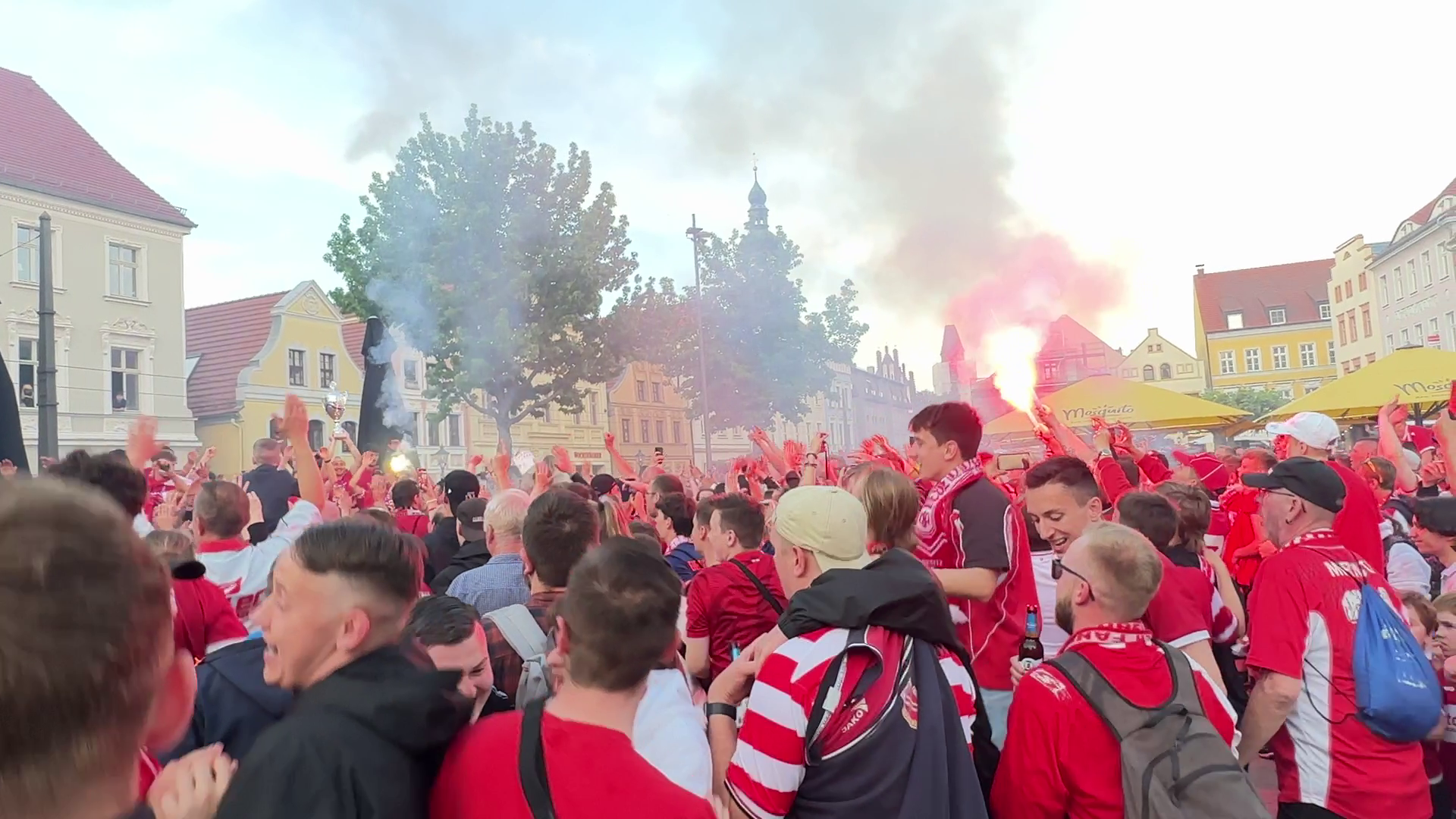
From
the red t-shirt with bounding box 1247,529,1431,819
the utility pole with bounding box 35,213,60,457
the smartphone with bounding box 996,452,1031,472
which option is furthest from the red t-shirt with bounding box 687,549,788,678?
the utility pole with bounding box 35,213,60,457

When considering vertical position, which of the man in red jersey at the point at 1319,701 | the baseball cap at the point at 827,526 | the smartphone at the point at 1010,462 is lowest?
the man in red jersey at the point at 1319,701

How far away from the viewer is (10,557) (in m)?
0.93

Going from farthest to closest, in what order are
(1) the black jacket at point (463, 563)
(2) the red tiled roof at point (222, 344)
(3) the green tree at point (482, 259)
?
(2) the red tiled roof at point (222, 344)
(3) the green tree at point (482, 259)
(1) the black jacket at point (463, 563)

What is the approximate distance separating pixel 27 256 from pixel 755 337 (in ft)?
79.6

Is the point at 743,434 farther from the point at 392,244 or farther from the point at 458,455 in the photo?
the point at 392,244

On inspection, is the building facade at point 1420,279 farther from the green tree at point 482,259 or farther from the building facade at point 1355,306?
the green tree at point 482,259

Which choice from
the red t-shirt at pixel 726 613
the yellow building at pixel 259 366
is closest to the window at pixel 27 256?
the yellow building at pixel 259 366

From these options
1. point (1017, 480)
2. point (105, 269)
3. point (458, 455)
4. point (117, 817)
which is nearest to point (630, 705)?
point (117, 817)

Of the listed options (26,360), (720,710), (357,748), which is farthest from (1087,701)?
(26,360)

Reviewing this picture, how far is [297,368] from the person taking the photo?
34.7 m

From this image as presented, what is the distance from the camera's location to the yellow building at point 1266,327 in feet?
231

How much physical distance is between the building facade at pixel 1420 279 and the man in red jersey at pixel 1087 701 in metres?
49.4

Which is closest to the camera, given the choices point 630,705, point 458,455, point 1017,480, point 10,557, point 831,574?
point 10,557

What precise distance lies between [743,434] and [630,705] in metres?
60.0
